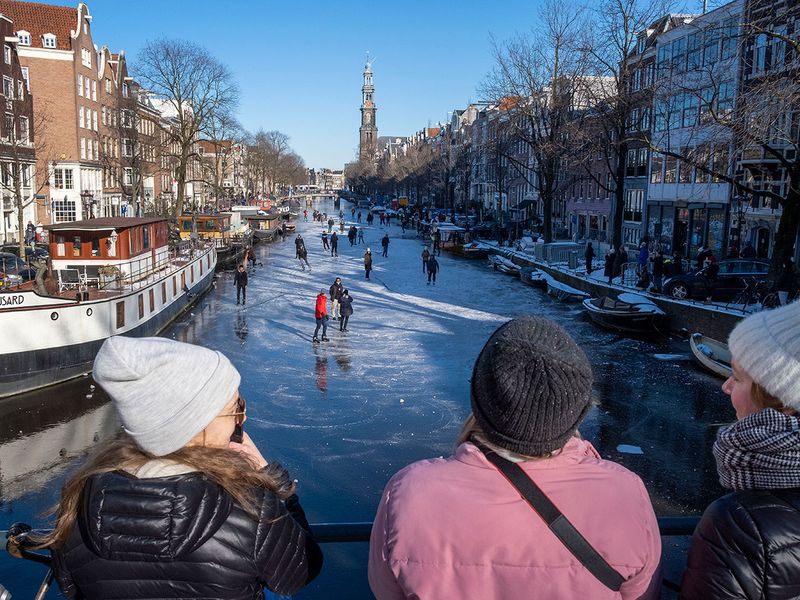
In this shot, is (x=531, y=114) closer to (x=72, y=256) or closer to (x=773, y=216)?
(x=773, y=216)

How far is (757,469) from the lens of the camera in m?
→ 1.95

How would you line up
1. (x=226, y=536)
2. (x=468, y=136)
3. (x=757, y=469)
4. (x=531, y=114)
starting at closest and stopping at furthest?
(x=757, y=469), (x=226, y=536), (x=531, y=114), (x=468, y=136)

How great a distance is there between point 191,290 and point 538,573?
1175 inches

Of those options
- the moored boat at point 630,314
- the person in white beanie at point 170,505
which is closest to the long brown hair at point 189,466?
the person in white beanie at point 170,505

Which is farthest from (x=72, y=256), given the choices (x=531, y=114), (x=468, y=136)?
(x=468, y=136)

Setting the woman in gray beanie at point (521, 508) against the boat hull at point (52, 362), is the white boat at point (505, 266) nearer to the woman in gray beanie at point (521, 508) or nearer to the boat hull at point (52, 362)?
the boat hull at point (52, 362)

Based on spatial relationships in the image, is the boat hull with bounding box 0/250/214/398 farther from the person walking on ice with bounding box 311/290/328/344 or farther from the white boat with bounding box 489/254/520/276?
the white boat with bounding box 489/254/520/276

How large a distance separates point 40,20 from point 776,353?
2439 inches

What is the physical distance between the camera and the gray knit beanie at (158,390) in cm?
214

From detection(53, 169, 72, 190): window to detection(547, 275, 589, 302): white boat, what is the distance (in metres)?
38.1

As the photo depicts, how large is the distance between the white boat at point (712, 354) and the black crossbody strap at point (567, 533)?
17904mm

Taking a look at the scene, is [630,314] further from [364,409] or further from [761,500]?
[761,500]

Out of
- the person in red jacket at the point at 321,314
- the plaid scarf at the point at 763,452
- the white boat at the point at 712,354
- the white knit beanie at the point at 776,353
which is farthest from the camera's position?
the person in red jacket at the point at 321,314

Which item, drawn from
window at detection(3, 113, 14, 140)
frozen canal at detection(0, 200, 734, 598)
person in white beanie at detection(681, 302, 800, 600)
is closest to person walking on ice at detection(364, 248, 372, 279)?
frozen canal at detection(0, 200, 734, 598)
